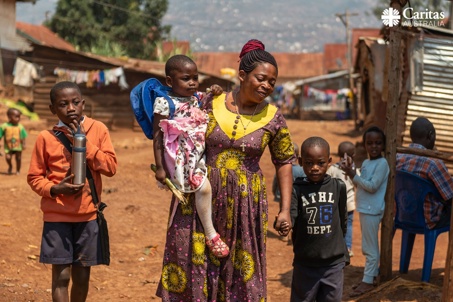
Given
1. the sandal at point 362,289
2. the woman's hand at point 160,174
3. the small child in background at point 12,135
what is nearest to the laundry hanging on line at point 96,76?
the small child in background at point 12,135

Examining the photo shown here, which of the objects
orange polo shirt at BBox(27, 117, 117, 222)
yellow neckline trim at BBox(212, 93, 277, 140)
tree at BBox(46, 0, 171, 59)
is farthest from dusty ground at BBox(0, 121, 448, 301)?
tree at BBox(46, 0, 171, 59)

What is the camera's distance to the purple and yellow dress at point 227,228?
12.5ft

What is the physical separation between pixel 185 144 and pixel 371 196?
2.76 metres

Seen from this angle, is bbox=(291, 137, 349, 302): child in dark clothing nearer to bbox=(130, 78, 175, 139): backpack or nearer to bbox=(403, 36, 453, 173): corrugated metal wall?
bbox=(130, 78, 175, 139): backpack

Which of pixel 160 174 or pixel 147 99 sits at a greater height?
pixel 147 99

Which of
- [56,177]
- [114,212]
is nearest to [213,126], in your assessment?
[56,177]

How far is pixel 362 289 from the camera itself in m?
6.06

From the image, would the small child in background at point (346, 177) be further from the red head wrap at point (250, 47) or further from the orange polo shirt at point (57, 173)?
the orange polo shirt at point (57, 173)

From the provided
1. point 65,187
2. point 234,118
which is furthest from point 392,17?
point 65,187

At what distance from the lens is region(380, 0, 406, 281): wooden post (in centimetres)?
607

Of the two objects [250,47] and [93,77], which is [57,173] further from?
[93,77]

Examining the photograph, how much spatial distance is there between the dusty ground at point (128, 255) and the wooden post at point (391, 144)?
0.83 ft

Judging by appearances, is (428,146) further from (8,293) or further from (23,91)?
(23,91)

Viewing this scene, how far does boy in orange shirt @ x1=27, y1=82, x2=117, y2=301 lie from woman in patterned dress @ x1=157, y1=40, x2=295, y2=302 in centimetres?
61
